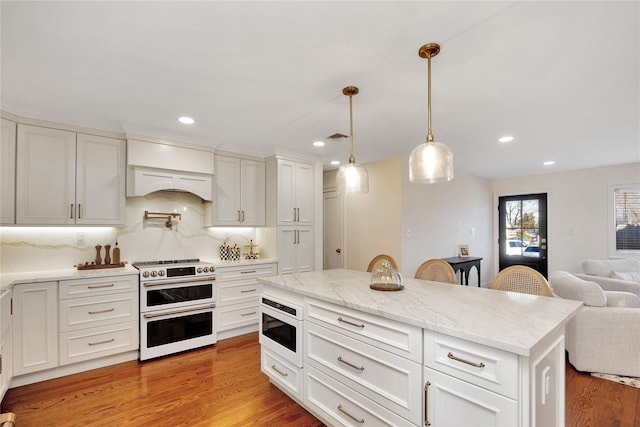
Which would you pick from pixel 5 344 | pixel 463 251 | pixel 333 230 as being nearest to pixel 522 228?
pixel 463 251

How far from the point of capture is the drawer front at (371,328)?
152 cm

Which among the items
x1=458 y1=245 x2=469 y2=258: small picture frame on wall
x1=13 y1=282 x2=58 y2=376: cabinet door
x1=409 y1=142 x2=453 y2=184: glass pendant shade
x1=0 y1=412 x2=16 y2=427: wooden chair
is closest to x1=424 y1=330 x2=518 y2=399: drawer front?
x1=409 y1=142 x2=453 y2=184: glass pendant shade

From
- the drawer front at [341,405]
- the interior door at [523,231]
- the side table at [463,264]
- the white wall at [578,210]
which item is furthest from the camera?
the interior door at [523,231]

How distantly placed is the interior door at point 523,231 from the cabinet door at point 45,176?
24.3ft

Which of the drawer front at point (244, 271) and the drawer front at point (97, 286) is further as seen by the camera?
the drawer front at point (244, 271)

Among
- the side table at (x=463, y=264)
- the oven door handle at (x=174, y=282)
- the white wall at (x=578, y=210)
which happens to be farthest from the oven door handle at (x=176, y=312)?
the white wall at (x=578, y=210)

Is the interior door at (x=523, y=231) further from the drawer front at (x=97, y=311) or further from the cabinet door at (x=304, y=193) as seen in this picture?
the drawer front at (x=97, y=311)

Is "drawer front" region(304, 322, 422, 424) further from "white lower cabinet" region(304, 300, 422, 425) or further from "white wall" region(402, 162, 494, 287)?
"white wall" region(402, 162, 494, 287)

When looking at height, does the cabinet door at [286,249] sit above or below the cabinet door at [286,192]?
below

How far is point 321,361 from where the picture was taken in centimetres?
203

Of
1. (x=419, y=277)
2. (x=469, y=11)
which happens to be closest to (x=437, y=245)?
(x=419, y=277)

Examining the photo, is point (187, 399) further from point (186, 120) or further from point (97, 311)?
point (186, 120)

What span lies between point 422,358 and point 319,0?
69.2 inches

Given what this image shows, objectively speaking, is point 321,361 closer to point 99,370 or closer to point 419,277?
point 419,277
